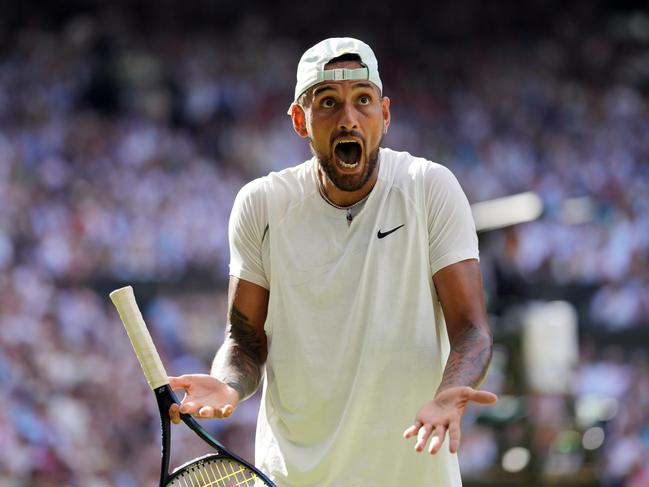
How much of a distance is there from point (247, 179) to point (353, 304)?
12.8 m

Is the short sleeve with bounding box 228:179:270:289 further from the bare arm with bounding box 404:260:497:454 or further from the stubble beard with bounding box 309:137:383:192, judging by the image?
the bare arm with bounding box 404:260:497:454

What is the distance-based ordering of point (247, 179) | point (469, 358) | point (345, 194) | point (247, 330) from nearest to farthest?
point (469, 358) < point (345, 194) < point (247, 330) < point (247, 179)

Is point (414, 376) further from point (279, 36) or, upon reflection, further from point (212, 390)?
point (279, 36)

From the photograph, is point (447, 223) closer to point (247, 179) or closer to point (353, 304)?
point (353, 304)

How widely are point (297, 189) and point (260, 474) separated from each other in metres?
0.88

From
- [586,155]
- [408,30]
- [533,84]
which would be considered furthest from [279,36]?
[586,155]

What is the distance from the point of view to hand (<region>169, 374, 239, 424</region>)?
377 centimetres

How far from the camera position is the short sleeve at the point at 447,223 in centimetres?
388

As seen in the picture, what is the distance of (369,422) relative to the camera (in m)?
3.82

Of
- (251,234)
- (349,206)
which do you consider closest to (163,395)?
(251,234)

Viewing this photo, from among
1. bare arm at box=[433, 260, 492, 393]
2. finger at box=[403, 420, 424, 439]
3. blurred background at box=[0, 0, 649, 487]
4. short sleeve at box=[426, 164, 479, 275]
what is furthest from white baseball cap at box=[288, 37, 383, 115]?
blurred background at box=[0, 0, 649, 487]

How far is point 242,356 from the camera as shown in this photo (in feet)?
13.4

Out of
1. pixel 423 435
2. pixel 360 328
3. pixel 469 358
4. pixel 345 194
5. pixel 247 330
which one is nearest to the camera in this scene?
pixel 423 435

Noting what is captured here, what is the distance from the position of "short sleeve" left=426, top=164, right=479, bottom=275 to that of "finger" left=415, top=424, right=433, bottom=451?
23.8 inches
